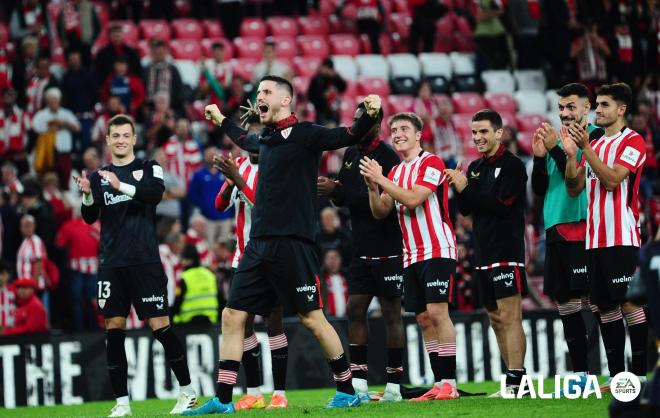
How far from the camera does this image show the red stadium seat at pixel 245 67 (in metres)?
21.2

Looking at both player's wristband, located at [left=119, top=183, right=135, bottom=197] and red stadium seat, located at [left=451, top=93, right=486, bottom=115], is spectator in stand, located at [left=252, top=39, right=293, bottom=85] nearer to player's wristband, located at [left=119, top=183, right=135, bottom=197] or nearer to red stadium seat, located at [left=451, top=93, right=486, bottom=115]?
red stadium seat, located at [left=451, top=93, right=486, bottom=115]

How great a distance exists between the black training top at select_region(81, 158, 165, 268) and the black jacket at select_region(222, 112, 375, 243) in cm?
122

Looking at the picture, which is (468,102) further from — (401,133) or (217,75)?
(401,133)

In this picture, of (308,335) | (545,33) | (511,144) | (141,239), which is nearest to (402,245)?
(141,239)

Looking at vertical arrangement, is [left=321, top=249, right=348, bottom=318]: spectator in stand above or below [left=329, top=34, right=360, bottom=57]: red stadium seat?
below

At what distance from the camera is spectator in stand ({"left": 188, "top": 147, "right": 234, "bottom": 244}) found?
57.6 feet

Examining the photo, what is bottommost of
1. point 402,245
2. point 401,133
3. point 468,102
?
point 402,245

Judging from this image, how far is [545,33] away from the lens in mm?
22969

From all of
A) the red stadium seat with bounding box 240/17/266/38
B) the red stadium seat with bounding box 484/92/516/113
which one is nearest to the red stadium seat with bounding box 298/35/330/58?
the red stadium seat with bounding box 240/17/266/38

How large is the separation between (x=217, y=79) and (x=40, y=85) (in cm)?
286

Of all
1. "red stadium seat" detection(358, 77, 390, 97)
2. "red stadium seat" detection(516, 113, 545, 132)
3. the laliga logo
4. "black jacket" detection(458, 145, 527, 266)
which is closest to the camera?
the laliga logo

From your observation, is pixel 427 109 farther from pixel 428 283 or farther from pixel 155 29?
pixel 428 283

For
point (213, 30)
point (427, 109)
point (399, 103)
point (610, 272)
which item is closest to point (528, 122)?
point (399, 103)

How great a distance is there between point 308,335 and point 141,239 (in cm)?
475
